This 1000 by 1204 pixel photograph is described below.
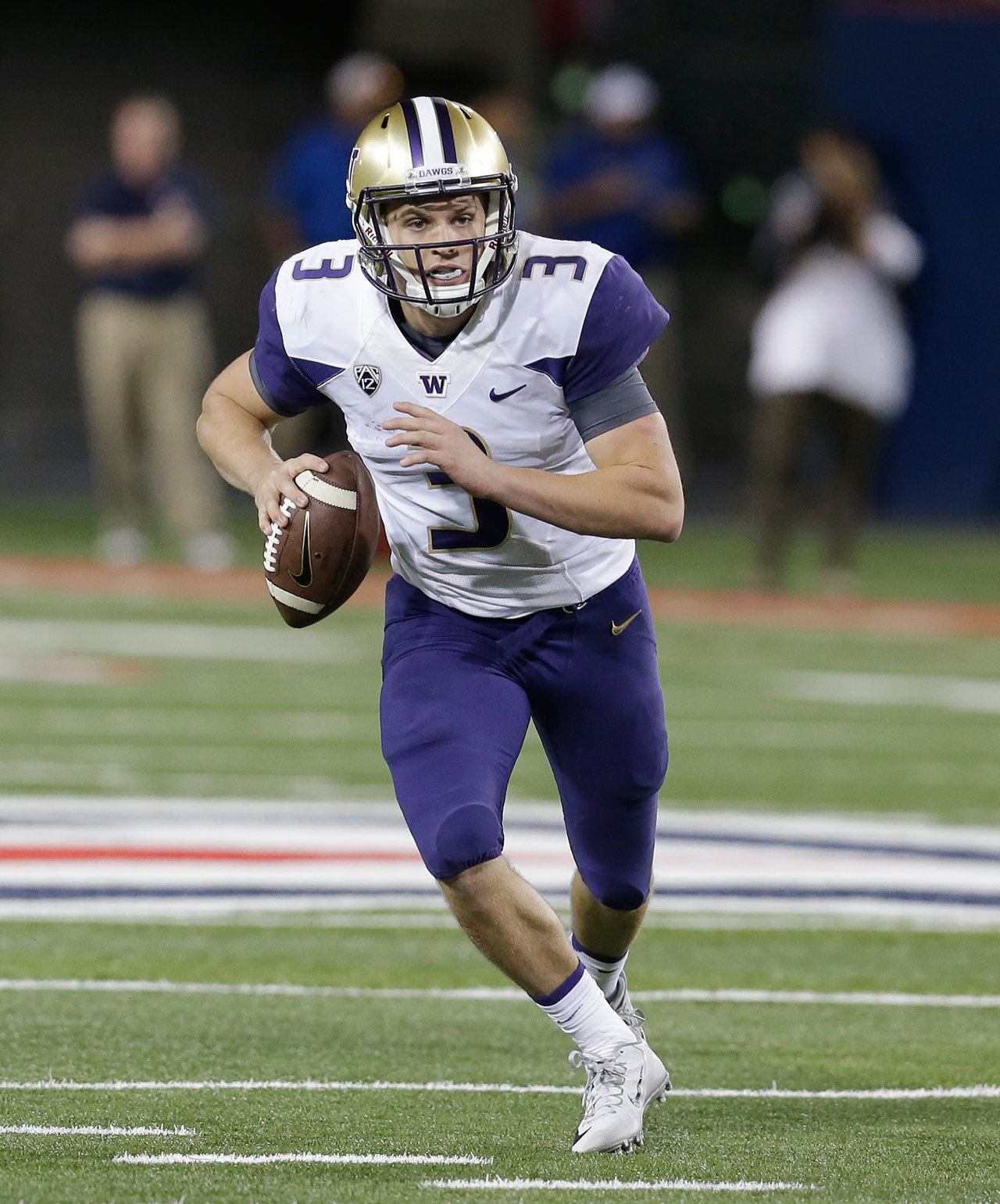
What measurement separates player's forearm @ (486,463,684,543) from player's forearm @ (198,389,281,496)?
0.50 m

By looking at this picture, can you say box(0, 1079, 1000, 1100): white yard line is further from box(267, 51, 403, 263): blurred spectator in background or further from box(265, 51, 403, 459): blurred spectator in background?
box(267, 51, 403, 263): blurred spectator in background

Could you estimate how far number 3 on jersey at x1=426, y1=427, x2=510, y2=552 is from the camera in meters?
4.34

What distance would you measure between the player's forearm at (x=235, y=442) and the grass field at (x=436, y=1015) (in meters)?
1.02

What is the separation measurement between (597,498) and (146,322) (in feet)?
30.5

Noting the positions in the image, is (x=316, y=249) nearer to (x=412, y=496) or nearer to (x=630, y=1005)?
(x=412, y=496)

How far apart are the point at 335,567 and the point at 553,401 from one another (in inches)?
18.0

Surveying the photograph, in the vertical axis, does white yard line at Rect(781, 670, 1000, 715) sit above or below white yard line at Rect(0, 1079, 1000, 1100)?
below

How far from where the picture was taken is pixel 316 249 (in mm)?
4504

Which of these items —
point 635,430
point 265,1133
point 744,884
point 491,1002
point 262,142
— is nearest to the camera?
point 265,1133

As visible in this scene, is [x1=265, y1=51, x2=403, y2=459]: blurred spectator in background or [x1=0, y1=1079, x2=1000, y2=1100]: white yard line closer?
[x1=0, y1=1079, x2=1000, y2=1100]: white yard line

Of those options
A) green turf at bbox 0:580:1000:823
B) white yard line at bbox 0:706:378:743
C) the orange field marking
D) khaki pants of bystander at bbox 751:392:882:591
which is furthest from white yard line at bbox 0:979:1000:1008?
khaki pants of bystander at bbox 751:392:882:591

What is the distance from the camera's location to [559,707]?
171 inches

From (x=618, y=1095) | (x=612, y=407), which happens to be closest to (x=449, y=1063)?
(x=618, y=1095)

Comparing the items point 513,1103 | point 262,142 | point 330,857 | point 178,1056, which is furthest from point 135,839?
point 262,142
